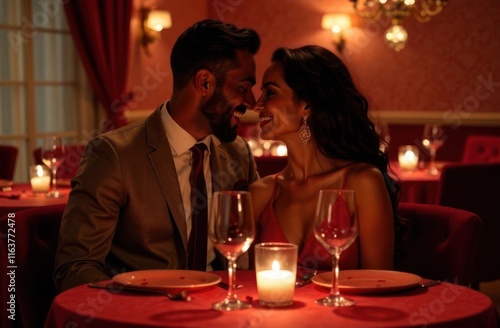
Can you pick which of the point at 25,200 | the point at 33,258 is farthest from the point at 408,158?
the point at 33,258


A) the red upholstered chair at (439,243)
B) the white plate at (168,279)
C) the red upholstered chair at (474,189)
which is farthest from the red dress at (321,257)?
the red upholstered chair at (474,189)

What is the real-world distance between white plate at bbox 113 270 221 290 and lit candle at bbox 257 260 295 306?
16cm

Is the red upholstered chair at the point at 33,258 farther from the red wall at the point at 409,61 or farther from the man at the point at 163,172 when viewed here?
the red wall at the point at 409,61

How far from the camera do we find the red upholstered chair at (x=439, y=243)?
2.24 metres

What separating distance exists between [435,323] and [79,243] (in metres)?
1.07

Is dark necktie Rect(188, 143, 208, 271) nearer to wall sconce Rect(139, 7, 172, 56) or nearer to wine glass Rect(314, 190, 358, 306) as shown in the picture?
wine glass Rect(314, 190, 358, 306)

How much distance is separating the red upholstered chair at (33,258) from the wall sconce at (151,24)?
4459mm

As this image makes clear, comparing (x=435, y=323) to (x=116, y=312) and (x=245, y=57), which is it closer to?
(x=116, y=312)

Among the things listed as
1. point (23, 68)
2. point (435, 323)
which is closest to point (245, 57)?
point (435, 323)

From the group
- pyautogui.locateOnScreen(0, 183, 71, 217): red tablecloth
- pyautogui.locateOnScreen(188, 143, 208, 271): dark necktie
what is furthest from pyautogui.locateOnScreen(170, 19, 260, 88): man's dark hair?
pyautogui.locateOnScreen(0, 183, 71, 217): red tablecloth

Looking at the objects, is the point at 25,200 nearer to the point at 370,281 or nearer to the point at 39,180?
the point at 39,180

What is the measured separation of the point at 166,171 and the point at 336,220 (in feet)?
2.86

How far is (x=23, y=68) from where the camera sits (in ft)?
19.2

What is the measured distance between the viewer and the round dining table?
155 centimetres
